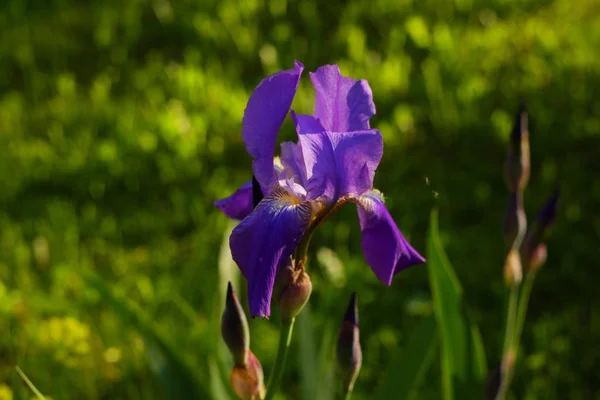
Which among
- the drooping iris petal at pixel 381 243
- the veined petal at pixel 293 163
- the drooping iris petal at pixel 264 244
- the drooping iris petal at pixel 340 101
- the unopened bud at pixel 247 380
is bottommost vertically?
the unopened bud at pixel 247 380

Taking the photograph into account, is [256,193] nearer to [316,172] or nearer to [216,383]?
[316,172]

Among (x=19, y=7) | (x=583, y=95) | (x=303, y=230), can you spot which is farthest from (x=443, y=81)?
(x=303, y=230)

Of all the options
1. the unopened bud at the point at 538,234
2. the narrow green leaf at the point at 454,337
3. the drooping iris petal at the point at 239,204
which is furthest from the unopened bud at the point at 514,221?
the drooping iris petal at the point at 239,204

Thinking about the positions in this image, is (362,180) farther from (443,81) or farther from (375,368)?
(443,81)

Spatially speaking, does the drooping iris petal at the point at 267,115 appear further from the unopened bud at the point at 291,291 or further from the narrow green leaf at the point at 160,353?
the narrow green leaf at the point at 160,353

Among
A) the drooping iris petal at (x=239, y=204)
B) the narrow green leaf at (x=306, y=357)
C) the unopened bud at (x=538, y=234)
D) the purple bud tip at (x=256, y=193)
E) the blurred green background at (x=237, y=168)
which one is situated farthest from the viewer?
the blurred green background at (x=237, y=168)

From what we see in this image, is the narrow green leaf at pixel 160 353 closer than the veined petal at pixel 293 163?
No

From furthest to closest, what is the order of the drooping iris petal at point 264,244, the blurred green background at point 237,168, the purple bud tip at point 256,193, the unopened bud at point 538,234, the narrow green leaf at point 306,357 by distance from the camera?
the blurred green background at point 237,168, the narrow green leaf at point 306,357, the unopened bud at point 538,234, the purple bud tip at point 256,193, the drooping iris petal at point 264,244

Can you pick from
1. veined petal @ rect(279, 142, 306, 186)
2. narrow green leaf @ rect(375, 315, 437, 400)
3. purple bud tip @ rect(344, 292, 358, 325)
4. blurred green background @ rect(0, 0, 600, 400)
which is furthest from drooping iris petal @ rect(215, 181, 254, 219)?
narrow green leaf @ rect(375, 315, 437, 400)
